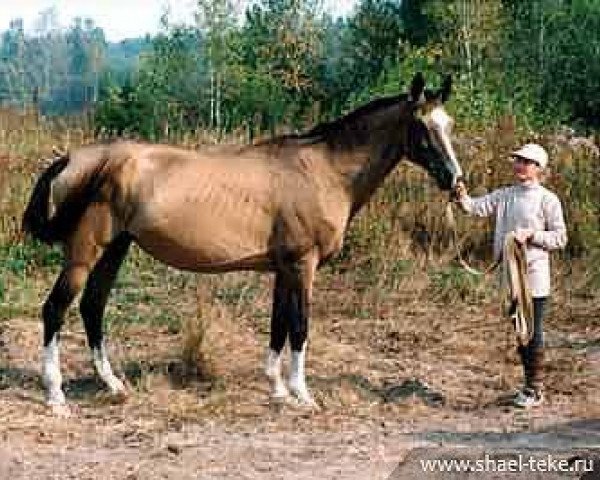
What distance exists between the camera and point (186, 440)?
573 cm

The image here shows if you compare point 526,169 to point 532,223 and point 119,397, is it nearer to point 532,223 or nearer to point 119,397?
point 532,223

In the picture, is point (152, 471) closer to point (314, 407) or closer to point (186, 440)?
point (186, 440)

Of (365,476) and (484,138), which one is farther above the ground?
(484,138)

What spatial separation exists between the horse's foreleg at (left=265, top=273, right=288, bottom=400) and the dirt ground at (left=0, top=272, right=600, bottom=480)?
13 centimetres

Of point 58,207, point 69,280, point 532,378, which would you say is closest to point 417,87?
point 532,378

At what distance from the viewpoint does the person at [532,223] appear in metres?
6.27

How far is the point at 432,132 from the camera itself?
6465 millimetres

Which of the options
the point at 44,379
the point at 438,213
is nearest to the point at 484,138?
the point at 438,213

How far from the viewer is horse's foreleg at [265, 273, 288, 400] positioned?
662 centimetres

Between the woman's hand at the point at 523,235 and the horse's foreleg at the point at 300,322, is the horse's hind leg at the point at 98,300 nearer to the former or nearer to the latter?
the horse's foreleg at the point at 300,322

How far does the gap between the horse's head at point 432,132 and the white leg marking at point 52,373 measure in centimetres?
239

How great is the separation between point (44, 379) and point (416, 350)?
8.85 feet

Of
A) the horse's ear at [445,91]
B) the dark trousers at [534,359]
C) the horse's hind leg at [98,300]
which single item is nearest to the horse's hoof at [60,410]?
the horse's hind leg at [98,300]

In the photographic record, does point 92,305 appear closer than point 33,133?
Yes
